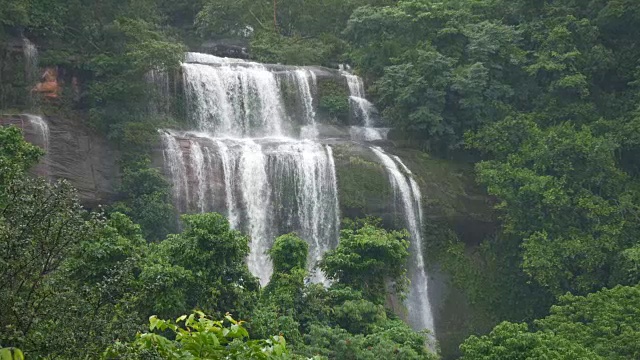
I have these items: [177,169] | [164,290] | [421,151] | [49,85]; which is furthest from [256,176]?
[164,290]

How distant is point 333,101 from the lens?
29.3 metres

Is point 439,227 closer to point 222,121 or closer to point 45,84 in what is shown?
point 222,121

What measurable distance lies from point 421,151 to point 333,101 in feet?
10.2

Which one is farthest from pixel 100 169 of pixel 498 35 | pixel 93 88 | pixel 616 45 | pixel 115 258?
pixel 616 45

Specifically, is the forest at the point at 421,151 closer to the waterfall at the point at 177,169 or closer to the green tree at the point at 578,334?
the green tree at the point at 578,334

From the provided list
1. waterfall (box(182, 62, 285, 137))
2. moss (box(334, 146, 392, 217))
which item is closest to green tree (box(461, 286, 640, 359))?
moss (box(334, 146, 392, 217))

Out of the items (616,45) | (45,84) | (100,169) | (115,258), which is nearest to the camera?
(115,258)

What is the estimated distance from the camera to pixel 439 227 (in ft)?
86.4

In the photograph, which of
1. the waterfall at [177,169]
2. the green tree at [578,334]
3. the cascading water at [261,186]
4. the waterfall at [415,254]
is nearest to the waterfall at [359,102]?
the cascading water at [261,186]

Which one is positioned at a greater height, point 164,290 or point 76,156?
point 76,156

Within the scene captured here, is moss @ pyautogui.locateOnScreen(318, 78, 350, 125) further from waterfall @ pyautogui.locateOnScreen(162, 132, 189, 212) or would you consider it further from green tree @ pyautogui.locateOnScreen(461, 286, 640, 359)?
green tree @ pyautogui.locateOnScreen(461, 286, 640, 359)

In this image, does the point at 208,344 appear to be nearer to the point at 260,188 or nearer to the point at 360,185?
the point at 260,188

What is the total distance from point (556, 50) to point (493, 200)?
17.5ft

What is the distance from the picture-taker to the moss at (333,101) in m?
29.3
